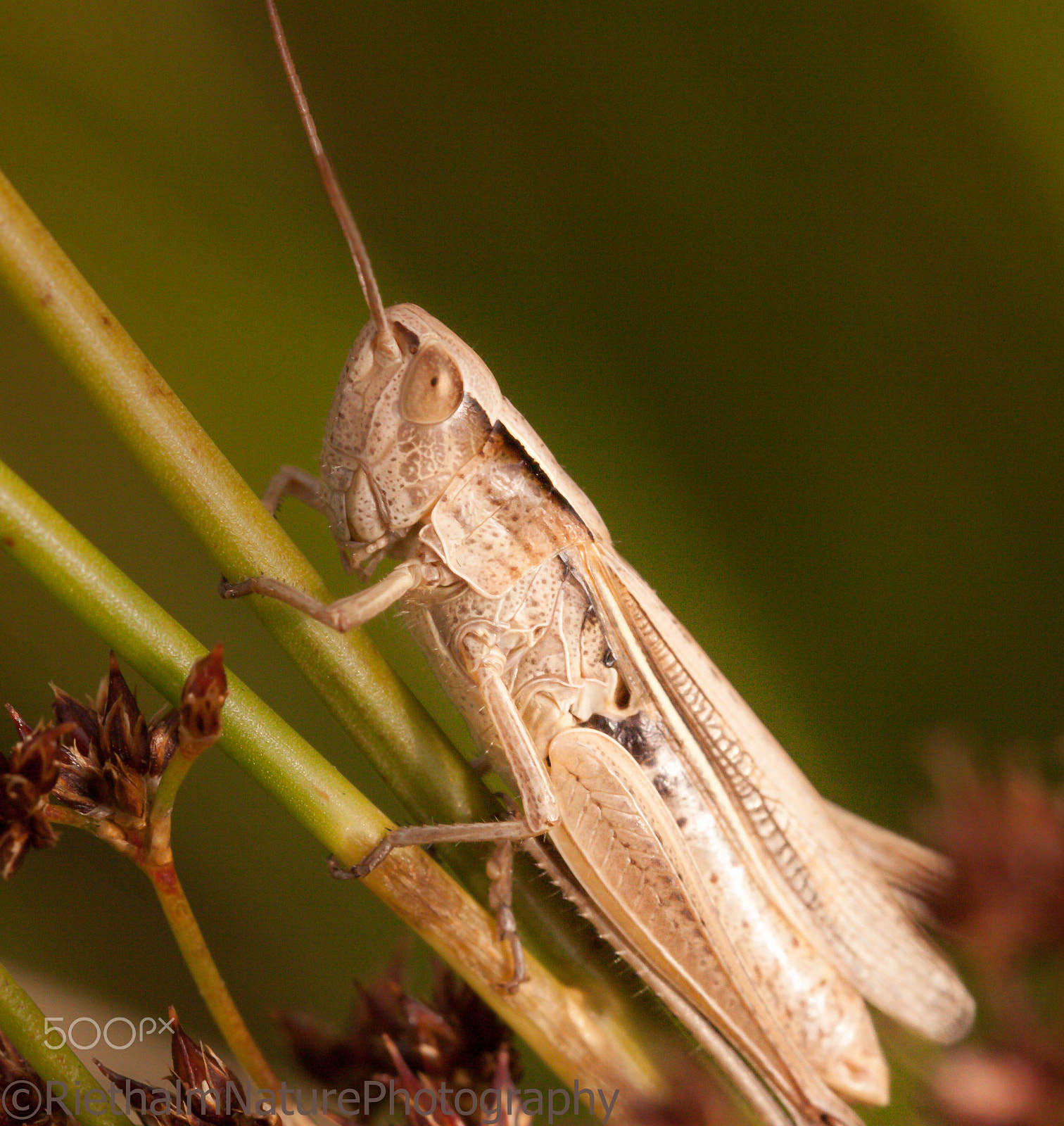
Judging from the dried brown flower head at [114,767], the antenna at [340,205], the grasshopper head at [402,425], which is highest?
the antenna at [340,205]

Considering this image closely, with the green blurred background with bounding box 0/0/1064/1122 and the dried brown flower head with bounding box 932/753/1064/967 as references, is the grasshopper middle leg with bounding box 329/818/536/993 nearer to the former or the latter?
the dried brown flower head with bounding box 932/753/1064/967

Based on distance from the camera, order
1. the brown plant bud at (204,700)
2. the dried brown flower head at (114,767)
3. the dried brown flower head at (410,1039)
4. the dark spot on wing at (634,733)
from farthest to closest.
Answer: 1. the dark spot on wing at (634,733)
2. the dried brown flower head at (410,1039)
3. the dried brown flower head at (114,767)
4. the brown plant bud at (204,700)

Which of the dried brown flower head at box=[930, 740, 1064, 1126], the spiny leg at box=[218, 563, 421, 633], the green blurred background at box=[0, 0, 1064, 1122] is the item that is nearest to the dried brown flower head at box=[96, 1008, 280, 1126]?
the spiny leg at box=[218, 563, 421, 633]

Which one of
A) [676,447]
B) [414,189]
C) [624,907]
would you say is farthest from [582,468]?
A: [624,907]

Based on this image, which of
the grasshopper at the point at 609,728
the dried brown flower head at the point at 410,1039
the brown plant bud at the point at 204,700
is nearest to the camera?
the brown plant bud at the point at 204,700

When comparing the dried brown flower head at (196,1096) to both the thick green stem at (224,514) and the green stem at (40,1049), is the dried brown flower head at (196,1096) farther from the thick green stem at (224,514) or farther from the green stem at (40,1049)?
the thick green stem at (224,514)

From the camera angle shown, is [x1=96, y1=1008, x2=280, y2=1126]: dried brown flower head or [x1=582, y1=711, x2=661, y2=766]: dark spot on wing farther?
[x1=582, y1=711, x2=661, y2=766]: dark spot on wing

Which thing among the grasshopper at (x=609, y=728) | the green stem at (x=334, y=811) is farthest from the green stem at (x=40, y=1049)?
the grasshopper at (x=609, y=728)
